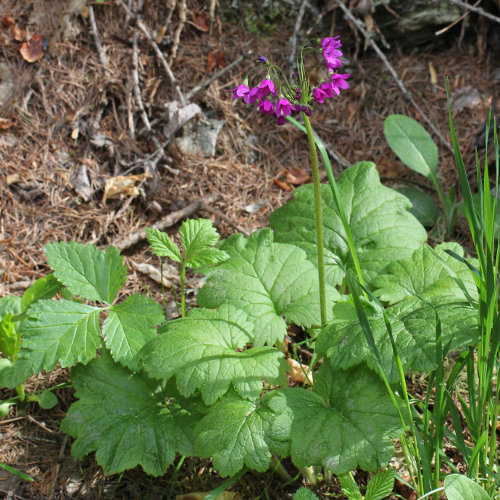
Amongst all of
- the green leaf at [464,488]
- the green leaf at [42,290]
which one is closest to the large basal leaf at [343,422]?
the green leaf at [464,488]

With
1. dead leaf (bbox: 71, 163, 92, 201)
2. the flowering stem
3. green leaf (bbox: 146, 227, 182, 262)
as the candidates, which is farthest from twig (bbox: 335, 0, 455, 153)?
green leaf (bbox: 146, 227, 182, 262)

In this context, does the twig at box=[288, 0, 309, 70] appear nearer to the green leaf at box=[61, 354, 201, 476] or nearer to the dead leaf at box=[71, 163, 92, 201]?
the dead leaf at box=[71, 163, 92, 201]

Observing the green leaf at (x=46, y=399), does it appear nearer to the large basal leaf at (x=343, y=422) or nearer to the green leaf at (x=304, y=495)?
the large basal leaf at (x=343, y=422)

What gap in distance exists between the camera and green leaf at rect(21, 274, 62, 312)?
2.44m

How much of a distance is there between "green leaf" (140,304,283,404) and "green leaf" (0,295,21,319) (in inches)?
32.7

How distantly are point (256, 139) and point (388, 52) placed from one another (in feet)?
4.39

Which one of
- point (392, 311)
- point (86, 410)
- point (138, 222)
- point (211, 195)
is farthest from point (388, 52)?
point (86, 410)

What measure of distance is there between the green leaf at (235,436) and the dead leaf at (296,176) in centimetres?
209

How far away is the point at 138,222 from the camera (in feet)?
11.1

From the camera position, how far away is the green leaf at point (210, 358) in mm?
1874

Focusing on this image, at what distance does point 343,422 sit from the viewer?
183 centimetres

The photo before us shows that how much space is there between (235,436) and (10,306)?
4.50 ft

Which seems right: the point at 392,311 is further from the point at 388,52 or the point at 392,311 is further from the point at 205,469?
the point at 388,52

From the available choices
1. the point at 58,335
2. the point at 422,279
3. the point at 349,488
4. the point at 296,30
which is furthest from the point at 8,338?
the point at 296,30
